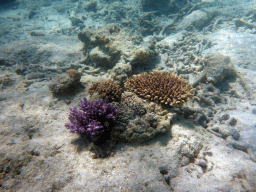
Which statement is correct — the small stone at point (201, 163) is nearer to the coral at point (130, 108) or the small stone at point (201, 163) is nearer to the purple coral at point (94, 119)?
the coral at point (130, 108)

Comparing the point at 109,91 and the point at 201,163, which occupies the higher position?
the point at 109,91

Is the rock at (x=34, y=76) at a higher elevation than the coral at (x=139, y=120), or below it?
below

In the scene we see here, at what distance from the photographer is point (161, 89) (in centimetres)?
390

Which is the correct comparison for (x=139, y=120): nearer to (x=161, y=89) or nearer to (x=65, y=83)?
(x=161, y=89)

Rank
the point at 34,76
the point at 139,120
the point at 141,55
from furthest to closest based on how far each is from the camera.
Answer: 1. the point at 34,76
2. the point at 141,55
3. the point at 139,120

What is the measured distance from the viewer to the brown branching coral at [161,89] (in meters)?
3.78

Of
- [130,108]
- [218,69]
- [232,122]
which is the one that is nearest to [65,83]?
[130,108]

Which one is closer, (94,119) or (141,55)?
(94,119)

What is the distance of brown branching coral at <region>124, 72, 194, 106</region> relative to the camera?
3.78m

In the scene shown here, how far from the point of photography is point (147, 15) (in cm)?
1284

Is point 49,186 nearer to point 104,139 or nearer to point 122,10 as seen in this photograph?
point 104,139

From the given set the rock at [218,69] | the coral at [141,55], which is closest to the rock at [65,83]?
the coral at [141,55]

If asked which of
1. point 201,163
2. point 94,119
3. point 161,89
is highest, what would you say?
point 161,89

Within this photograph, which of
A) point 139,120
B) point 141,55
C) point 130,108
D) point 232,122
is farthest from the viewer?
point 141,55
